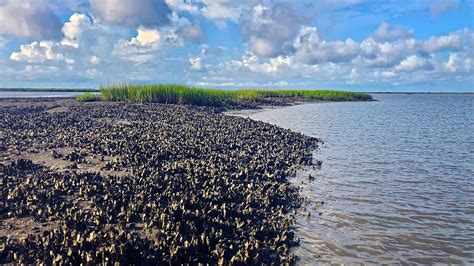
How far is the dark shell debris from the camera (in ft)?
23.2

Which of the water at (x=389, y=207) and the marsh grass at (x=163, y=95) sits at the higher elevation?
the marsh grass at (x=163, y=95)

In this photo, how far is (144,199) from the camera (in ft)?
31.2

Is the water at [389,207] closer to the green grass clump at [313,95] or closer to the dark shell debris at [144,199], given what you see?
the dark shell debris at [144,199]

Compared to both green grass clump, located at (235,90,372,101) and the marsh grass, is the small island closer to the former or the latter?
the marsh grass

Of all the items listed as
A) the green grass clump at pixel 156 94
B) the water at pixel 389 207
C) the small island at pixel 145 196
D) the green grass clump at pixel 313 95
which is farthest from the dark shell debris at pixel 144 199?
the green grass clump at pixel 313 95

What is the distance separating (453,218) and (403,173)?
→ 210 inches

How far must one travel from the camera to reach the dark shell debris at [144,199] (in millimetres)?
7074

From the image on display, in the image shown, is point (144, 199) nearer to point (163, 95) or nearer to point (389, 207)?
point (389, 207)

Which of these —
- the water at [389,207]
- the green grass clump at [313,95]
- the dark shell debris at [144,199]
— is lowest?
the water at [389,207]

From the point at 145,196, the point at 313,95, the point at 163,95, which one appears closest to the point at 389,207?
the point at 145,196

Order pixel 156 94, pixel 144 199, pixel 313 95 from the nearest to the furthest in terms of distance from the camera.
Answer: pixel 144 199 → pixel 156 94 → pixel 313 95

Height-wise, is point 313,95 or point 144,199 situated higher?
point 313,95

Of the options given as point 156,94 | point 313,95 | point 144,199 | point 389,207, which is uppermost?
point 156,94

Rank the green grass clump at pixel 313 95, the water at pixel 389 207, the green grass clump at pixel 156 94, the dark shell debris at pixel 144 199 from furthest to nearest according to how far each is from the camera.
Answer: the green grass clump at pixel 313 95, the green grass clump at pixel 156 94, the water at pixel 389 207, the dark shell debris at pixel 144 199
